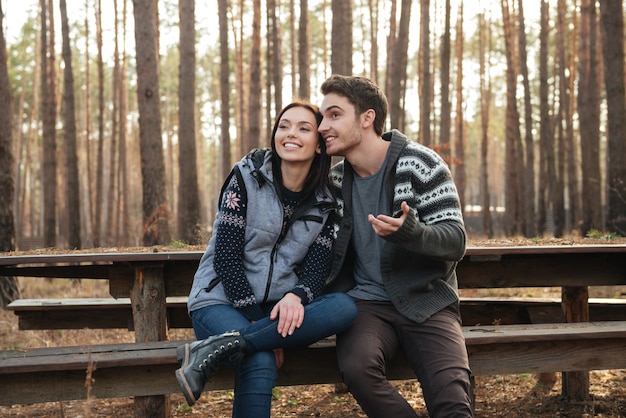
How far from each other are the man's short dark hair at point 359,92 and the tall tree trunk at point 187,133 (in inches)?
352

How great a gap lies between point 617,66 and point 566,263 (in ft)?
27.2

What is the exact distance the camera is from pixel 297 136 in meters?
3.65

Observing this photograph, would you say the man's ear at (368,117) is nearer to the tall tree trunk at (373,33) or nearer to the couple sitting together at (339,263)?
the couple sitting together at (339,263)

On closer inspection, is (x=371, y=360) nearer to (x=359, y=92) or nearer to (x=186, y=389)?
(x=186, y=389)

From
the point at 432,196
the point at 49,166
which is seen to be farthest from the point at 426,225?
the point at 49,166

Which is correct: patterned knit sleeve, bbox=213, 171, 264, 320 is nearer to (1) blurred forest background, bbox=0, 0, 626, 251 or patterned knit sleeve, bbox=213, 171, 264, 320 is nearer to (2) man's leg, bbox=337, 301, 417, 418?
(2) man's leg, bbox=337, 301, 417, 418

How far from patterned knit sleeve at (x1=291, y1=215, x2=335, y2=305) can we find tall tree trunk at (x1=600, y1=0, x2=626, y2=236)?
30.8ft

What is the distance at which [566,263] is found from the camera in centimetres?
477

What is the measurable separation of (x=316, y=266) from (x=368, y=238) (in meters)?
0.34

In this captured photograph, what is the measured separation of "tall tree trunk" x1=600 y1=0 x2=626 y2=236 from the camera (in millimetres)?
11781

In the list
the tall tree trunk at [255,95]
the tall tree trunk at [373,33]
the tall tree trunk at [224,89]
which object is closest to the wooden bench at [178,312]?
the tall tree trunk at [255,95]

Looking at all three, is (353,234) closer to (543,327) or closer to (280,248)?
(280,248)

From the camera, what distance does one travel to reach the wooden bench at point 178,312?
538 cm

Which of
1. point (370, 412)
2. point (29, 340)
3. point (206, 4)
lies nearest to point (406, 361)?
point (370, 412)
